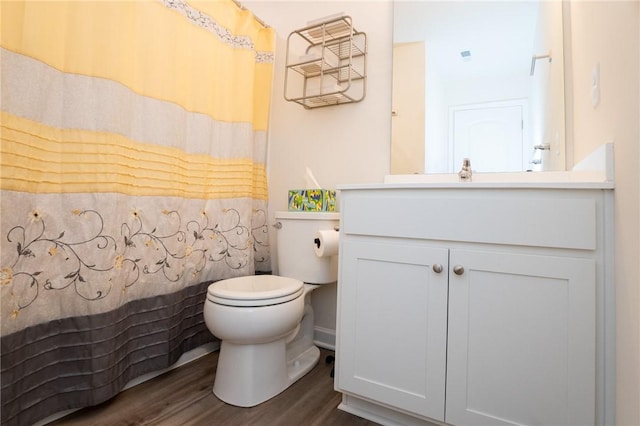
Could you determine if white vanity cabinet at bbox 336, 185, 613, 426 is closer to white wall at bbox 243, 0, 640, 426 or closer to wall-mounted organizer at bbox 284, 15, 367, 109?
white wall at bbox 243, 0, 640, 426

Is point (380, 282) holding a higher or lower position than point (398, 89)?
lower

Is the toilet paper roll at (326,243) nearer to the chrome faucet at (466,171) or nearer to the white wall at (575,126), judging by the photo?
the white wall at (575,126)

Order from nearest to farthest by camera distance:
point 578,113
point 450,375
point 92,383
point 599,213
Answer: point 599,213
point 450,375
point 92,383
point 578,113

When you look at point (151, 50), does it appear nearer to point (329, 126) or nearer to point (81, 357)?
point (329, 126)

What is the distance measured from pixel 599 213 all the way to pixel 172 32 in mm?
1712

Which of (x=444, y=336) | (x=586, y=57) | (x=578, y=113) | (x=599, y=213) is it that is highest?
(x=586, y=57)

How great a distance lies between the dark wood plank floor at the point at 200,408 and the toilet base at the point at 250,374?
0.09 ft

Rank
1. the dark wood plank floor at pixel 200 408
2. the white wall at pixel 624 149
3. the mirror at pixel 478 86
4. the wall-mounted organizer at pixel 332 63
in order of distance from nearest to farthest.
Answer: the white wall at pixel 624 149, the dark wood plank floor at pixel 200 408, the mirror at pixel 478 86, the wall-mounted organizer at pixel 332 63

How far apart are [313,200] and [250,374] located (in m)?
0.88

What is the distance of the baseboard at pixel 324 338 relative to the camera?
1.85 metres

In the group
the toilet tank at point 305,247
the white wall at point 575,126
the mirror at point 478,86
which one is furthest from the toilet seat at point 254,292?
the mirror at point 478,86

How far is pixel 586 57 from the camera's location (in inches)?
44.4

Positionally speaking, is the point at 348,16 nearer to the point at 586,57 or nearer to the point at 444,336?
the point at 586,57

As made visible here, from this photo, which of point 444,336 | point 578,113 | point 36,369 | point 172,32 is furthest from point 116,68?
point 578,113
